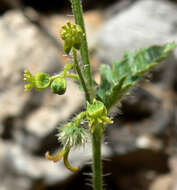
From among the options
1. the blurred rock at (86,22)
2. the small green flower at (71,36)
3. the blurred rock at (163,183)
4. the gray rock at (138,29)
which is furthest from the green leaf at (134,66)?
the blurred rock at (86,22)

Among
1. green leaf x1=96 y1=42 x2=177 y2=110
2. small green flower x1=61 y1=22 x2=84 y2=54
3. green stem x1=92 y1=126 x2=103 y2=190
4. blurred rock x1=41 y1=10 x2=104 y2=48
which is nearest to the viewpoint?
small green flower x1=61 y1=22 x2=84 y2=54

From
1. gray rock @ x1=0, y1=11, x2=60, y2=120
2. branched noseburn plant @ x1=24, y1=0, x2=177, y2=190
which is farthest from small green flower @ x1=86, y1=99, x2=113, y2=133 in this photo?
gray rock @ x1=0, y1=11, x2=60, y2=120

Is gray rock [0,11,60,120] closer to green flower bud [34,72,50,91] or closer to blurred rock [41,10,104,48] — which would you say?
blurred rock [41,10,104,48]

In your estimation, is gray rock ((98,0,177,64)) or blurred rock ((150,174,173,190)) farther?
gray rock ((98,0,177,64))

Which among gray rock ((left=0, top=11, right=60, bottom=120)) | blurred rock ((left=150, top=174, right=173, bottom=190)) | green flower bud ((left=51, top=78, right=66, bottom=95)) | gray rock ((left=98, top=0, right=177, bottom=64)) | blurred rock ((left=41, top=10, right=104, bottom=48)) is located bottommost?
blurred rock ((left=150, top=174, right=173, bottom=190))

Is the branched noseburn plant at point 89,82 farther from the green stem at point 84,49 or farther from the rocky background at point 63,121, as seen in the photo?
the rocky background at point 63,121

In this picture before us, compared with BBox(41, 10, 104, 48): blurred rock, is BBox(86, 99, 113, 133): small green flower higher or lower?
lower
